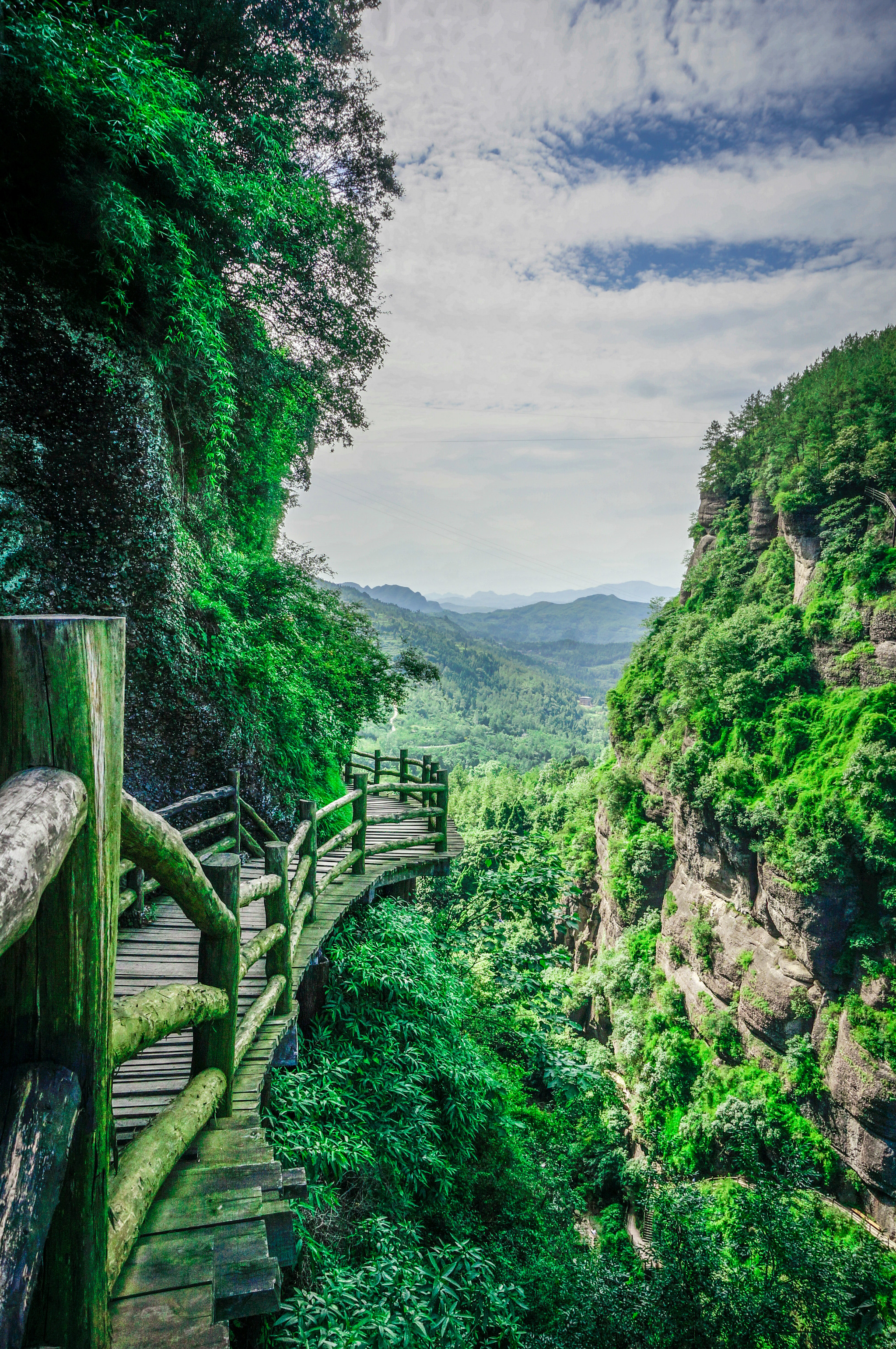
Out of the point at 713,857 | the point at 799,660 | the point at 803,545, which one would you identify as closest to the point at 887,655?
the point at 799,660

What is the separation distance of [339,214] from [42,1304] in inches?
377

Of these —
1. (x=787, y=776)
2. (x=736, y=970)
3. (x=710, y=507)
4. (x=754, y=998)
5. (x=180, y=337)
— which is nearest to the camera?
(x=180, y=337)

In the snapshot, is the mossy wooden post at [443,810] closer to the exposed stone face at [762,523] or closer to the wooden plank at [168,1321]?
the wooden plank at [168,1321]

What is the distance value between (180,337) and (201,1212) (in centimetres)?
631

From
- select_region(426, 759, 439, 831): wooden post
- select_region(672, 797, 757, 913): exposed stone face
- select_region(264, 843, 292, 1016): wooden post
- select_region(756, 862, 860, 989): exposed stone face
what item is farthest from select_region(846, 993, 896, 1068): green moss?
select_region(264, 843, 292, 1016): wooden post

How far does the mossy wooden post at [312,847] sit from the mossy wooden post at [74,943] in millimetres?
3481

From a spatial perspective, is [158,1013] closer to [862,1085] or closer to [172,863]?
[172,863]

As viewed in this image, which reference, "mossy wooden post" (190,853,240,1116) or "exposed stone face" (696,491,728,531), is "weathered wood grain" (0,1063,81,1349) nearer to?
"mossy wooden post" (190,853,240,1116)

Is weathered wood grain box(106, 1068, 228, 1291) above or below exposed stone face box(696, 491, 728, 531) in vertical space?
below

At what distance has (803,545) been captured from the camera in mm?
28000

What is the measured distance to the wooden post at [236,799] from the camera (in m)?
5.37

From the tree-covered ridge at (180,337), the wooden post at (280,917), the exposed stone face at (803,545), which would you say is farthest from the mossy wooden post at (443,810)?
the exposed stone face at (803,545)

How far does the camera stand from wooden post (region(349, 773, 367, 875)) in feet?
18.7

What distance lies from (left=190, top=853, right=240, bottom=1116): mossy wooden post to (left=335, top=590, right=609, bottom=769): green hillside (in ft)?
292
